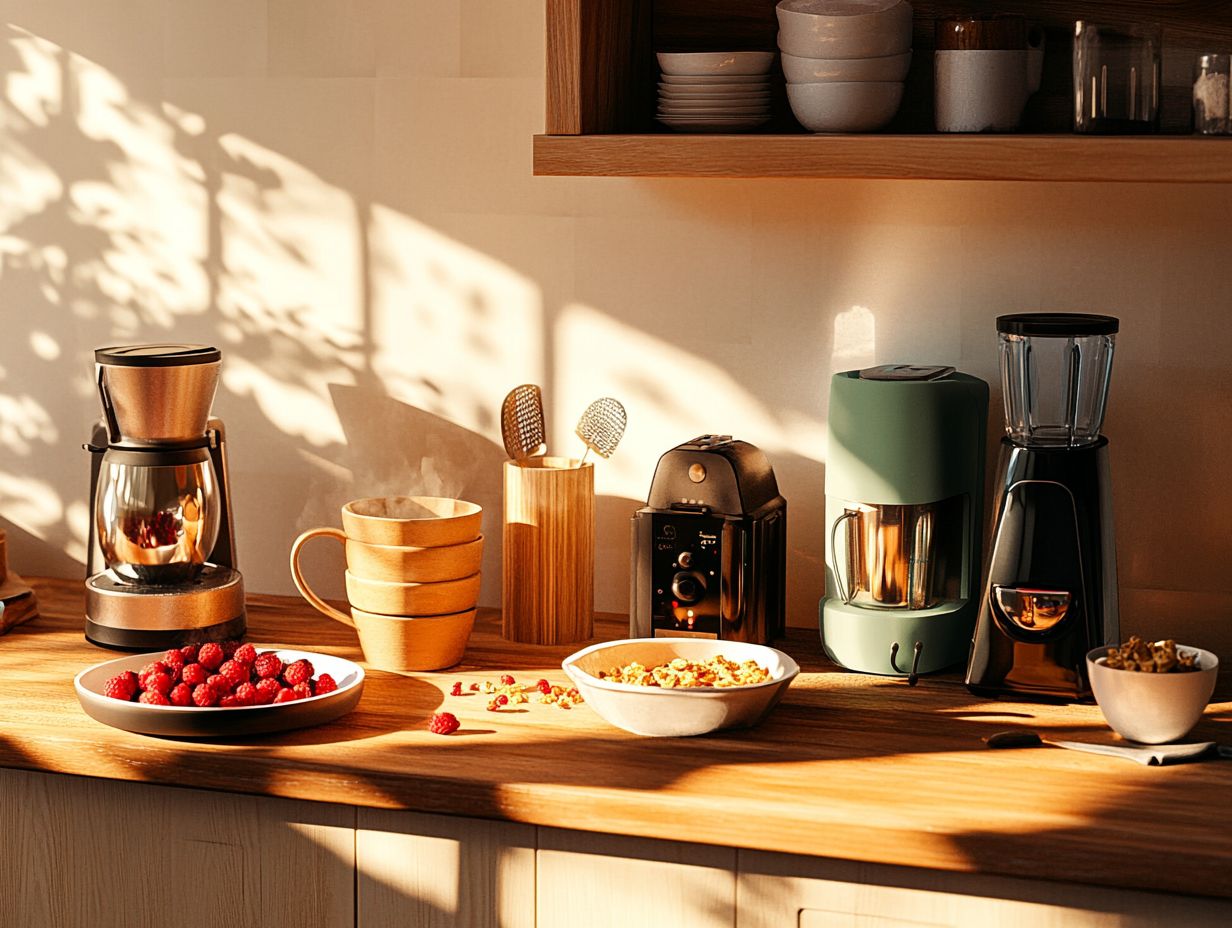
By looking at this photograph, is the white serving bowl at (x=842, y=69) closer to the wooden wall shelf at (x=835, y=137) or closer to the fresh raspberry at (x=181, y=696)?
the wooden wall shelf at (x=835, y=137)

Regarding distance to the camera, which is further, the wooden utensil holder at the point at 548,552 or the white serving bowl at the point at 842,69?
the wooden utensil holder at the point at 548,552

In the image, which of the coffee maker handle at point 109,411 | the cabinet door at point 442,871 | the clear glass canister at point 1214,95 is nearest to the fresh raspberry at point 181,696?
the cabinet door at point 442,871

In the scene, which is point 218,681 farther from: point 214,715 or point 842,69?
point 842,69

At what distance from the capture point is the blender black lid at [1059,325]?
182cm

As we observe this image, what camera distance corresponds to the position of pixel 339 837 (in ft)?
5.48

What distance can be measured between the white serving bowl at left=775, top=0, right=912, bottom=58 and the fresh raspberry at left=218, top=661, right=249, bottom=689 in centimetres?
101

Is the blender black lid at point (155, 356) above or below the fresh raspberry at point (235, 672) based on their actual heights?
above

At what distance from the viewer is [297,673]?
179 cm

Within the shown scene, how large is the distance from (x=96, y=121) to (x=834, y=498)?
133 centimetres

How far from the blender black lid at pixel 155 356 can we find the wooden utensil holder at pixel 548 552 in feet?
1.45

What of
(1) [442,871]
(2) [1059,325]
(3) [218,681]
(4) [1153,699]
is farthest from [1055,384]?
(3) [218,681]

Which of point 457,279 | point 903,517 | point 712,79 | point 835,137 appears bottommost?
point 903,517

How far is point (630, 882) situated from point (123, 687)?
636mm

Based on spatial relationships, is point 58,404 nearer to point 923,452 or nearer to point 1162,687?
point 923,452
